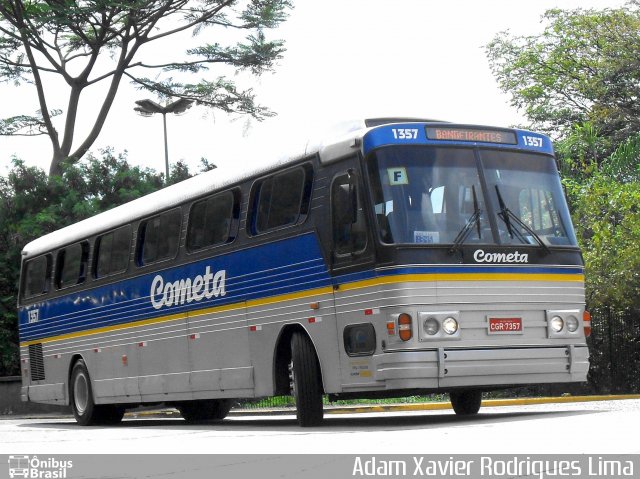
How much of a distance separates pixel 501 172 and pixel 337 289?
238 centimetres

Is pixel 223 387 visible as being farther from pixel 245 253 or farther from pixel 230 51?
pixel 230 51

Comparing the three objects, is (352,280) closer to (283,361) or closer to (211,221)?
(283,361)

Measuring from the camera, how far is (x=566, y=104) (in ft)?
194

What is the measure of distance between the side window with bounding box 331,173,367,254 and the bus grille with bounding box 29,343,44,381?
452 inches

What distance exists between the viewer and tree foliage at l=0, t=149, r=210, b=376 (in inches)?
1379

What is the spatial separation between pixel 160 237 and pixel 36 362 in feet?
21.4

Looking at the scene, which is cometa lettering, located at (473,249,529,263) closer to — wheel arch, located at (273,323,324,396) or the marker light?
the marker light

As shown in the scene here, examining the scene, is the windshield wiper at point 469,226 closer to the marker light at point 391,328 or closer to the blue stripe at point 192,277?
the marker light at point 391,328

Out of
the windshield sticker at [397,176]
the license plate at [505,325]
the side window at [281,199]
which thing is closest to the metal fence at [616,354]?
the side window at [281,199]

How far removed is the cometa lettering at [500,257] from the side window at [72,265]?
32.9ft

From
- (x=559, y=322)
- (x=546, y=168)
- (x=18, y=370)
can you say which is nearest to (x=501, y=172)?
(x=546, y=168)

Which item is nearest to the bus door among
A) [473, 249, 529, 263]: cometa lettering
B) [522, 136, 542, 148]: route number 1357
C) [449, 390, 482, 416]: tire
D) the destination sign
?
the destination sign
